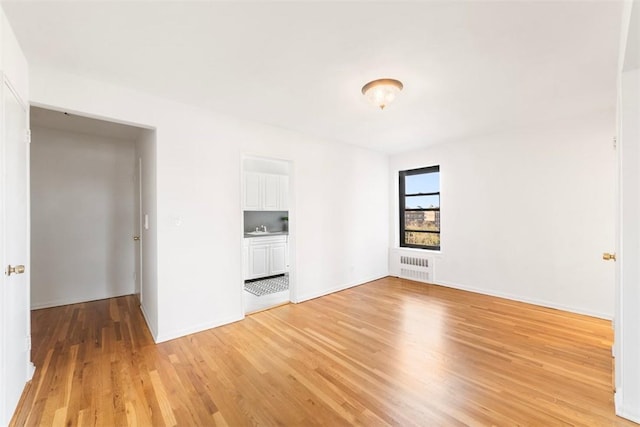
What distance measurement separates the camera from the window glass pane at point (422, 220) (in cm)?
509

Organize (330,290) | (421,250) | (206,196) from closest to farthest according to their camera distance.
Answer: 1. (206,196)
2. (330,290)
3. (421,250)

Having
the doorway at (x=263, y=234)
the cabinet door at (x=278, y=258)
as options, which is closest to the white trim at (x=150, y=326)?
the doorway at (x=263, y=234)

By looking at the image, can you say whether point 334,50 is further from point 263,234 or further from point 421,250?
point 263,234

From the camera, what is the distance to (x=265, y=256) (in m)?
5.50

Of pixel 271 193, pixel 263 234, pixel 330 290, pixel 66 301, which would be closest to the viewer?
pixel 66 301

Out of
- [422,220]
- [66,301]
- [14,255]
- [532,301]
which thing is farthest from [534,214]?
[66,301]

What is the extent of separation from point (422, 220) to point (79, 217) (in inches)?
227

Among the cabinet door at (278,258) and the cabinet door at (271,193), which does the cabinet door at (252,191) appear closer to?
the cabinet door at (271,193)

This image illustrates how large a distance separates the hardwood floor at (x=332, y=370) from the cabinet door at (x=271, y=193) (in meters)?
2.77

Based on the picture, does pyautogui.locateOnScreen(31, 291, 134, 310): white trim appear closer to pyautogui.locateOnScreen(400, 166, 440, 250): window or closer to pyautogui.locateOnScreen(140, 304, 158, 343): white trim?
pyautogui.locateOnScreen(140, 304, 158, 343): white trim

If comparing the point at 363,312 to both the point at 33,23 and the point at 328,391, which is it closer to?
the point at 328,391

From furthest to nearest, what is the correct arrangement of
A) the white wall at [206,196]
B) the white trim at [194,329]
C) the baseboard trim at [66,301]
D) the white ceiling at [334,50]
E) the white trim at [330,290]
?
the white trim at [330,290] → the baseboard trim at [66,301] → the white trim at [194,329] → the white wall at [206,196] → the white ceiling at [334,50]

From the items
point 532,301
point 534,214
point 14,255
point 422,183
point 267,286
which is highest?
point 422,183

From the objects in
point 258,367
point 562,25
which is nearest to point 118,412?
point 258,367
